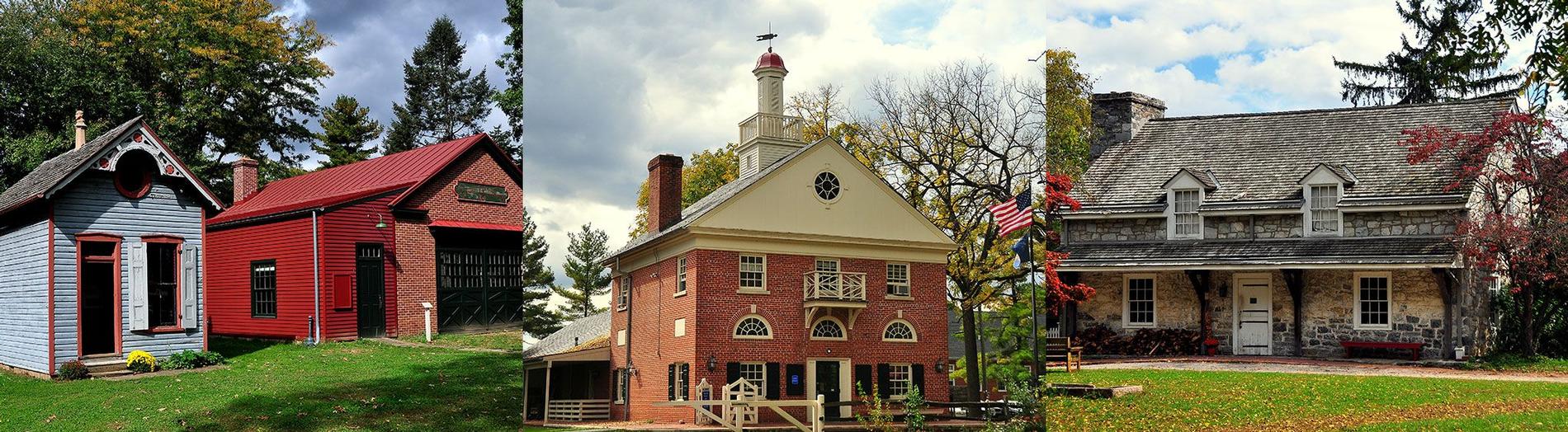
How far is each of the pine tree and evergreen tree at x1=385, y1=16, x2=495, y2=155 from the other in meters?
0.46

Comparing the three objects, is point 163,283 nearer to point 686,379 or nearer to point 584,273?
point 584,273

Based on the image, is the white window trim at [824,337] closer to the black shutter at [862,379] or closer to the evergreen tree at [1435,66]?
the black shutter at [862,379]

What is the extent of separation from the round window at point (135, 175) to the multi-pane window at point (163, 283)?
1.47ft

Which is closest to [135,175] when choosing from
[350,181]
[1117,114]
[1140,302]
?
[350,181]

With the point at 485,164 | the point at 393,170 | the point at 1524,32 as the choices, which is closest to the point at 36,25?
the point at 393,170

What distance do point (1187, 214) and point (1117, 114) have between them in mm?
2452

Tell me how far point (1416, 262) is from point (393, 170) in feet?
41.0

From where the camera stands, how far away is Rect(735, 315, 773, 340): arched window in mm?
5117

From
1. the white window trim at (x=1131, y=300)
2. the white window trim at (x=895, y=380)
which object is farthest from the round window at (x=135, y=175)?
the white window trim at (x=1131, y=300)

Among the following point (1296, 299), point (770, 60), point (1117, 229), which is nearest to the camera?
point (770, 60)

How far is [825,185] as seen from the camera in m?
5.49

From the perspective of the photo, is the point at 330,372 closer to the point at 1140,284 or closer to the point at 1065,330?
the point at 1065,330

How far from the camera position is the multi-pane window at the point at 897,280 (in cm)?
556

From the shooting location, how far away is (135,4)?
8852 millimetres
